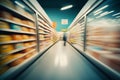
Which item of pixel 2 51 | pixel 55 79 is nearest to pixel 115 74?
pixel 55 79

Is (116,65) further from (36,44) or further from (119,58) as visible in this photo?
(36,44)

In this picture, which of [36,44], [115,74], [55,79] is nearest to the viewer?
[115,74]

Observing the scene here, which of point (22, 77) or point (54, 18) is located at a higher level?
point (54, 18)

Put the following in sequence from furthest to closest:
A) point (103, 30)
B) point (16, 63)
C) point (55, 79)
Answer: point (103, 30) → point (16, 63) → point (55, 79)

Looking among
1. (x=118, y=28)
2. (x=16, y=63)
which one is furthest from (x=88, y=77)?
(x=16, y=63)

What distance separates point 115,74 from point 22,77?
4.76 ft

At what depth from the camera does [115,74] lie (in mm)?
1391

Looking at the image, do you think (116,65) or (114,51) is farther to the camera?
Result: (114,51)

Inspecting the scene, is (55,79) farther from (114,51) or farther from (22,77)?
(114,51)

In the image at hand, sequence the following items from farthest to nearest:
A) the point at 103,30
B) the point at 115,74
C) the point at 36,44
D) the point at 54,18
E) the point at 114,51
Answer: the point at 54,18 → the point at 36,44 → the point at 103,30 → the point at 114,51 → the point at 115,74

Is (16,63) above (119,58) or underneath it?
underneath

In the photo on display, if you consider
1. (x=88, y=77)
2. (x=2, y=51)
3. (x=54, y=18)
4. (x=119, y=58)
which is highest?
(x=54, y=18)

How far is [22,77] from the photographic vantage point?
155 cm

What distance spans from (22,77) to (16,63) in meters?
0.40
